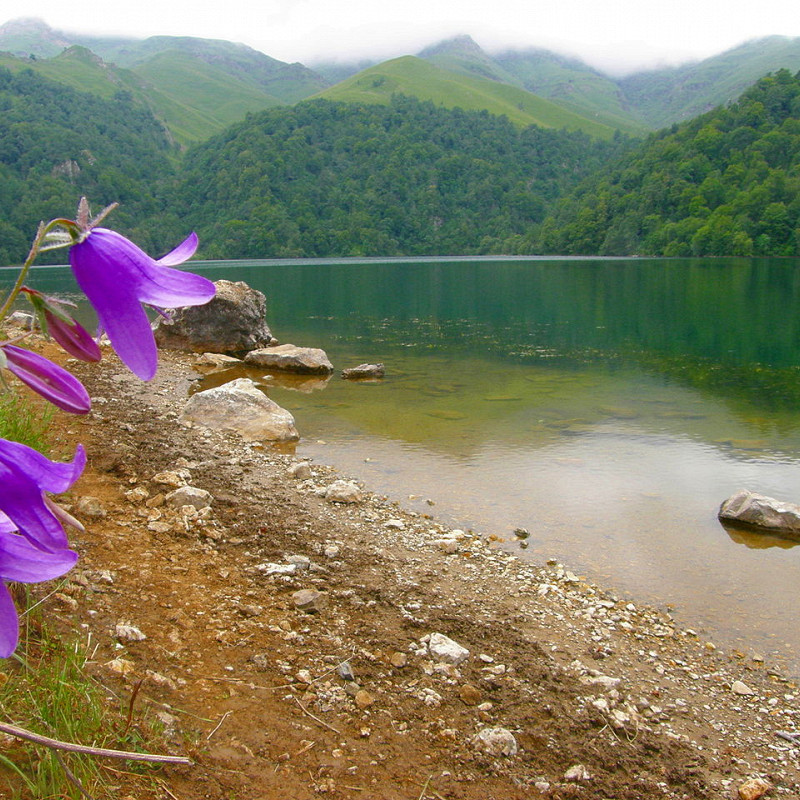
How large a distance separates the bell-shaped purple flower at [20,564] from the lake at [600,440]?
636 cm

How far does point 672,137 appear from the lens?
146 metres

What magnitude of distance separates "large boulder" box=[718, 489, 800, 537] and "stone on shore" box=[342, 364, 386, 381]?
36.5 feet

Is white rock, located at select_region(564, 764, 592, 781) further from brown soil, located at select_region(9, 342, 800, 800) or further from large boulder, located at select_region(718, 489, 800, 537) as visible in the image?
large boulder, located at select_region(718, 489, 800, 537)

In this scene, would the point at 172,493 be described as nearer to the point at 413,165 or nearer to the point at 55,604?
the point at 55,604

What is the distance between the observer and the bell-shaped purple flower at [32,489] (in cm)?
109

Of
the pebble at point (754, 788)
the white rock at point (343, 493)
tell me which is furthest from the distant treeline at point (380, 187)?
the pebble at point (754, 788)

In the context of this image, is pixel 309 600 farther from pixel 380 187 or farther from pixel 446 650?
pixel 380 187

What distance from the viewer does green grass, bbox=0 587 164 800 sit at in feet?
9.16

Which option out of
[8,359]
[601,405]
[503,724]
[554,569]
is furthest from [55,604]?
[601,405]

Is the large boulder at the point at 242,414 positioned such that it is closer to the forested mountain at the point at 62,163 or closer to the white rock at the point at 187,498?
the white rock at the point at 187,498

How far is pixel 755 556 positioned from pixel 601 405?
7.97 metres

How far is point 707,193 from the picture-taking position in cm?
12181

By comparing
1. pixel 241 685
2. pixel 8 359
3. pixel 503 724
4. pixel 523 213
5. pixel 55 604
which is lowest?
pixel 523 213

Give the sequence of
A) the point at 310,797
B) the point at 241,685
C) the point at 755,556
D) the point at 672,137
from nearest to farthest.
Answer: the point at 310,797, the point at 241,685, the point at 755,556, the point at 672,137
